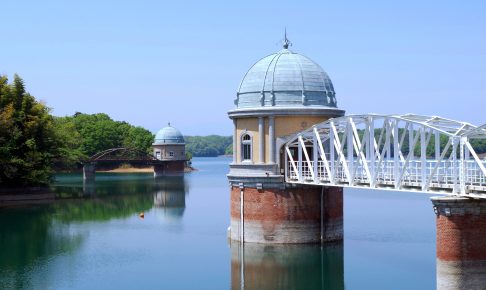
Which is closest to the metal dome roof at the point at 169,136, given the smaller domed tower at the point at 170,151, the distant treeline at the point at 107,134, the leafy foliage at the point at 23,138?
the smaller domed tower at the point at 170,151

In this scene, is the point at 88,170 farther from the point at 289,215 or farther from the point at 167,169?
the point at 289,215

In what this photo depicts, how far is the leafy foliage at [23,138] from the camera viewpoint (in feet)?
227

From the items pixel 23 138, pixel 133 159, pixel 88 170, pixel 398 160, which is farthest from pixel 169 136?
pixel 398 160

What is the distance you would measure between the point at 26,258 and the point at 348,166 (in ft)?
61.4

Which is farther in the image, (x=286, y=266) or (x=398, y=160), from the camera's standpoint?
(x=286, y=266)

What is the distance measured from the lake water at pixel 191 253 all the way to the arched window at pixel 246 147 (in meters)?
5.47

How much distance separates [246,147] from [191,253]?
7624mm

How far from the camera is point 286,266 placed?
40594 millimetres

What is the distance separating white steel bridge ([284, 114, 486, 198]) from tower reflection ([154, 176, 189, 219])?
22.1 metres

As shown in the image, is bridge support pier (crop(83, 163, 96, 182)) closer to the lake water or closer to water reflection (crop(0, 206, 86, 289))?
the lake water

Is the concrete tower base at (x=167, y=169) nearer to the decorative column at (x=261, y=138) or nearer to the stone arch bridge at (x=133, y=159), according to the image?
the stone arch bridge at (x=133, y=159)

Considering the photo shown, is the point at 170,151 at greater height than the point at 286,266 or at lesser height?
greater

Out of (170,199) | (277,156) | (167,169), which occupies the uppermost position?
(277,156)

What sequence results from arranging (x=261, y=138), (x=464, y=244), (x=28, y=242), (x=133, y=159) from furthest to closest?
1. (x=133, y=159)
2. (x=28, y=242)
3. (x=261, y=138)
4. (x=464, y=244)
